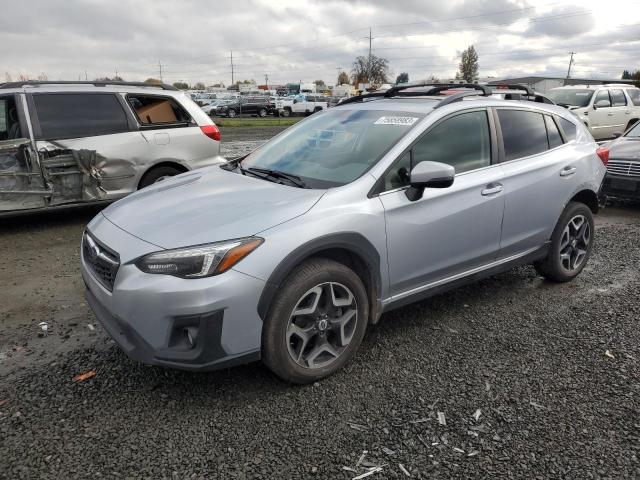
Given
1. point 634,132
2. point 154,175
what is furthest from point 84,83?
point 634,132

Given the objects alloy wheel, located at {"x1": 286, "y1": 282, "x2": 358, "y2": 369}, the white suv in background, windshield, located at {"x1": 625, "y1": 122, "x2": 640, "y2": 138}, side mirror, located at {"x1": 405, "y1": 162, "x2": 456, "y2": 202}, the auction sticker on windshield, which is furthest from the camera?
the white suv in background

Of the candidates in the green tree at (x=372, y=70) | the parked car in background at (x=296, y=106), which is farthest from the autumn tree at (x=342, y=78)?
the parked car in background at (x=296, y=106)

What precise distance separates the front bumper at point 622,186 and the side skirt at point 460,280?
3.88 m

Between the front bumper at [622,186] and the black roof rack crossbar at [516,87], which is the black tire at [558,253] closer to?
the black roof rack crossbar at [516,87]

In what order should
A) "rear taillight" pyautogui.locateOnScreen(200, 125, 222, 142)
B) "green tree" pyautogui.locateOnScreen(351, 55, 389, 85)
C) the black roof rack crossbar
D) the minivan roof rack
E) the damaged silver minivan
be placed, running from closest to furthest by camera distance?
the minivan roof rack < the black roof rack crossbar < the damaged silver minivan < "rear taillight" pyautogui.locateOnScreen(200, 125, 222, 142) < "green tree" pyautogui.locateOnScreen(351, 55, 389, 85)

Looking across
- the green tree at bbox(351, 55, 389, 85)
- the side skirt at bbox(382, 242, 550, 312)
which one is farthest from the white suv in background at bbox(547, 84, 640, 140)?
the green tree at bbox(351, 55, 389, 85)

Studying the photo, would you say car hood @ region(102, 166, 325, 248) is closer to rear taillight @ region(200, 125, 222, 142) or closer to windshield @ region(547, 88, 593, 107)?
rear taillight @ region(200, 125, 222, 142)

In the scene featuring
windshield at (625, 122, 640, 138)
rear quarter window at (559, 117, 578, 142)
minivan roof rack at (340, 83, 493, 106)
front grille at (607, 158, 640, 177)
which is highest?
minivan roof rack at (340, 83, 493, 106)

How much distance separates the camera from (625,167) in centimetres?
736

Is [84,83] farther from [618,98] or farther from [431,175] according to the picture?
[618,98]

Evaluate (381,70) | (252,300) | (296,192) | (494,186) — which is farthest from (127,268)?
(381,70)

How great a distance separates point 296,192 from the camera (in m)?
3.05

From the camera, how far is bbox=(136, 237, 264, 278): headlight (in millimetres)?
2520

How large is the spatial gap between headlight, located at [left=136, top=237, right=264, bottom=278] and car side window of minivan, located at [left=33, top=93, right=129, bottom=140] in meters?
4.31
